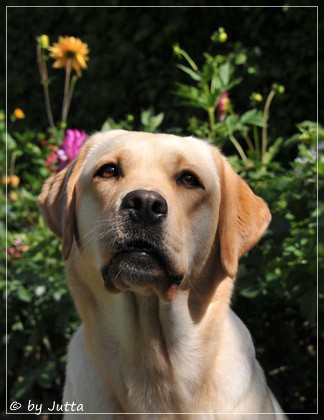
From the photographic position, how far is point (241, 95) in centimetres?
581

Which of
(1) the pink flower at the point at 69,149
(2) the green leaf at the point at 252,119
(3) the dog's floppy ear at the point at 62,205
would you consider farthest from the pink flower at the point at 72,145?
(3) the dog's floppy ear at the point at 62,205

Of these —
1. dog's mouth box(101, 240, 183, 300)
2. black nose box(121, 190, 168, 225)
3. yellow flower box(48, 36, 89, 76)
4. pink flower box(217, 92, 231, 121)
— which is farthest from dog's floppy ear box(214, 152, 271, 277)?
yellow flower box(48, 36, 89, 76)

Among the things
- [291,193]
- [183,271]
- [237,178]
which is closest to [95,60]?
[291,193]

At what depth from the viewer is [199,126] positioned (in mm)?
5402

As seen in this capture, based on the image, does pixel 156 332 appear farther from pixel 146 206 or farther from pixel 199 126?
pixel 199 126

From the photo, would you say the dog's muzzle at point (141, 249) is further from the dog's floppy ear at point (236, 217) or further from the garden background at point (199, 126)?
the garden background at point (199, 126)

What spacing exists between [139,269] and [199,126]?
8.55 ft

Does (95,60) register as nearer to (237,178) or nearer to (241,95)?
(241,95)

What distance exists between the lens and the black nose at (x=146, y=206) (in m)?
2.85

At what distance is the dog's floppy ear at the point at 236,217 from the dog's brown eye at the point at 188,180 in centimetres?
19

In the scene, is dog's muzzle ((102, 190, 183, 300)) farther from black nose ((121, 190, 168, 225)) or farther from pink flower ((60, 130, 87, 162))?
pink flower ((60, 130, 87, 162))

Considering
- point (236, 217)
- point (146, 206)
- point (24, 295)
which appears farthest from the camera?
point (24, 295)

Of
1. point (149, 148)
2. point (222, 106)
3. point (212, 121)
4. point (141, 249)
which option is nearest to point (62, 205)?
point (149, 148)

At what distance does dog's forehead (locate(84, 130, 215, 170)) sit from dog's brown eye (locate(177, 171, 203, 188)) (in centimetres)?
6
